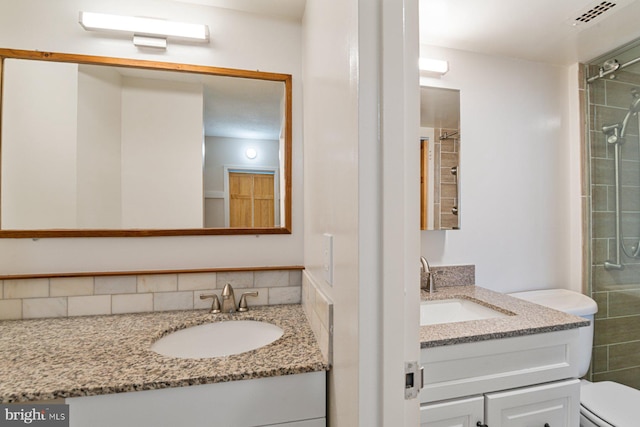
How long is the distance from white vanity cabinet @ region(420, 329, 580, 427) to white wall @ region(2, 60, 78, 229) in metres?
1.50

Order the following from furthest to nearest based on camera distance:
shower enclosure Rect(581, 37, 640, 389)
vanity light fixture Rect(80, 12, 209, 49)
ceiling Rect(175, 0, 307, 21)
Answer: shower enclosure Rect(581, 37, 640, 389), ceiling Rect(175, 0, 307, 21), vanity light fixture Rect(80, 12, 209, 49)

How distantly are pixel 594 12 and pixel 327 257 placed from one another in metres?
1.75

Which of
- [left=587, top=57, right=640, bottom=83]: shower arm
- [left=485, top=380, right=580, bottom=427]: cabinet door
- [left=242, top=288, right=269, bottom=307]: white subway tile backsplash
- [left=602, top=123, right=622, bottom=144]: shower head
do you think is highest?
[left=587, top=57, right=640, bottom=83]: shower arm

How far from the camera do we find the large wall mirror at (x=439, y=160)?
1.56 m

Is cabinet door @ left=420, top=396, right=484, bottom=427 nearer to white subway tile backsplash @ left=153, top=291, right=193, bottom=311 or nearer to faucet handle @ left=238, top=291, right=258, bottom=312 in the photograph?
faucet handle @ left=238, top=291, right=258, bottom=312

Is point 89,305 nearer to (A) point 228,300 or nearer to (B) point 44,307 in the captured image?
(B) point 44,307

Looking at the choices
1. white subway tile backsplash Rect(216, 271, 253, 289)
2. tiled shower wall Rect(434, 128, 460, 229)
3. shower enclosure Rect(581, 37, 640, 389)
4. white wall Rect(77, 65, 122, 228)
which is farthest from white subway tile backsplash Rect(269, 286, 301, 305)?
shower enclosure Rect(581, 37, 640, 389)

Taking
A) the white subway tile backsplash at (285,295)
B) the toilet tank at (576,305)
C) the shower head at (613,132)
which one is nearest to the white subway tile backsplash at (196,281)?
the white subway tile backsplash at (285,295)

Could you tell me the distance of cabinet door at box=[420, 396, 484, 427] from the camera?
0.95 meters

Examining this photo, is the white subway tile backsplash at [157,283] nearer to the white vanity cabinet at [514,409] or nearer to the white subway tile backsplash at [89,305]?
the white subway tile backsplash at [89,305]

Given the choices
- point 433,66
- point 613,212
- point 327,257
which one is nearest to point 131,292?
point 327,257

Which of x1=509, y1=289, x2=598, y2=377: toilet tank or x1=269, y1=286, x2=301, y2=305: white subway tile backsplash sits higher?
x1=269, y1=286, x2=301, y2=305: white subway tile backsplash

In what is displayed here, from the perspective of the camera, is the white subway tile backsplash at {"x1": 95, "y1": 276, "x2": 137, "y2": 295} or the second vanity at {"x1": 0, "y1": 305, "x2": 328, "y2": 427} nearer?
the second vanity at {"x1": 0, "y1": 305, "x2": 328, "y2": 427}

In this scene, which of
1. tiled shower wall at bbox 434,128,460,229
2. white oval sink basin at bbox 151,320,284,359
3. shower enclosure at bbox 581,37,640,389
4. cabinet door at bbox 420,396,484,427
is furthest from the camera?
shower enclosure at bbox 581,37,640,389
